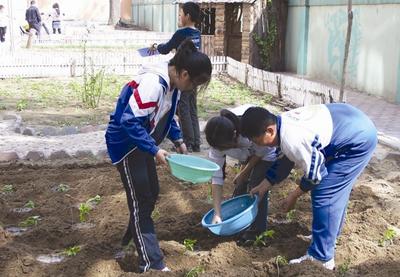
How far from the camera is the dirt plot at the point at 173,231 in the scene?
4254 millimetres

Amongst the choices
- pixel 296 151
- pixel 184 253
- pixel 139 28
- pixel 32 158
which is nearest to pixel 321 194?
pixel 296 151

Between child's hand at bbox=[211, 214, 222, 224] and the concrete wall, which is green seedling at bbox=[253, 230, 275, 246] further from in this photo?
the concrete wall

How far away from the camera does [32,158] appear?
7602mm

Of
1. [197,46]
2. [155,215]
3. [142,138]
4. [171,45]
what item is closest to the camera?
[142,138]

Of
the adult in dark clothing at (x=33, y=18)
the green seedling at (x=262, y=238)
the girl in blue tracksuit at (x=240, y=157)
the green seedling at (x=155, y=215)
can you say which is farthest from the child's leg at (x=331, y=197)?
the adult in dark clothing at (x=33, y=18)

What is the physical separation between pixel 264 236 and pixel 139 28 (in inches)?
1199

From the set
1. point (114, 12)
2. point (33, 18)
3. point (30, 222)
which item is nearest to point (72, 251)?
point (30, 222)

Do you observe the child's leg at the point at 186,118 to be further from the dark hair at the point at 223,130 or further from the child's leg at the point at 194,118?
the dark hair at the point at 223,130

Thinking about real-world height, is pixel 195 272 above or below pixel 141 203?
below

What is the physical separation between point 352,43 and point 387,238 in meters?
9.72

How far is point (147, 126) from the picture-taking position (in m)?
4.01

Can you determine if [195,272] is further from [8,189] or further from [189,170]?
[8,189]

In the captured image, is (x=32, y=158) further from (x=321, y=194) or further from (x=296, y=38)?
(x=296, y=38)

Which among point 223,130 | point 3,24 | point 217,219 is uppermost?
point 3,24
